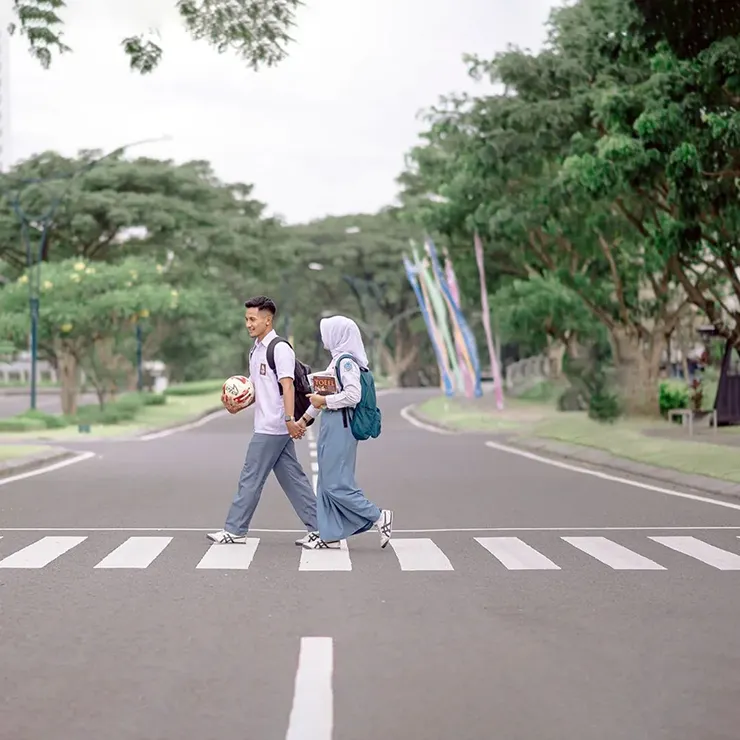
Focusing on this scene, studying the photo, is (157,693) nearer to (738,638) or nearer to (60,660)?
(60,660)

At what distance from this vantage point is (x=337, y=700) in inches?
262

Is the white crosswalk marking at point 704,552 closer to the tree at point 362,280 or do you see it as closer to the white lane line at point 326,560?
the white lane line at point 326,560

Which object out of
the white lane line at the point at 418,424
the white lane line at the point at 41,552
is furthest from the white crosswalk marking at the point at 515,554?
the white lane line at the point at 418,424

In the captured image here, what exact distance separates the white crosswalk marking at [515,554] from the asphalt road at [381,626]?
0.13 feet

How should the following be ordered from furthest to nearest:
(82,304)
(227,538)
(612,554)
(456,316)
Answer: (456,316) < (82,304) < (227,538) < (612,554)

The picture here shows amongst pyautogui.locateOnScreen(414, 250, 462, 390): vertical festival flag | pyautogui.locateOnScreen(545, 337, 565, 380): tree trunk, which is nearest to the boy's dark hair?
pyautogui.locateOnScreen(414, 250, 462, 390): vertical festival flag

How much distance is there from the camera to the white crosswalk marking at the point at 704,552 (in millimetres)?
11422

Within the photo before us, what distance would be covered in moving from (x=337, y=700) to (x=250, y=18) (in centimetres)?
1559

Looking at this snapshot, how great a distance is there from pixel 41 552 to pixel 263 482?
1.82 meters

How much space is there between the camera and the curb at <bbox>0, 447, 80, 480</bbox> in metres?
22.3

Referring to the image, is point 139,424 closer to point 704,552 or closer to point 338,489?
point 338,489

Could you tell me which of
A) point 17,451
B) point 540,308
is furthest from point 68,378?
point 17,451

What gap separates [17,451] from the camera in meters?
26.2

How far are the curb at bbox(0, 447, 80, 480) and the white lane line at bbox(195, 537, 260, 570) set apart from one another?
9582 millimetres
